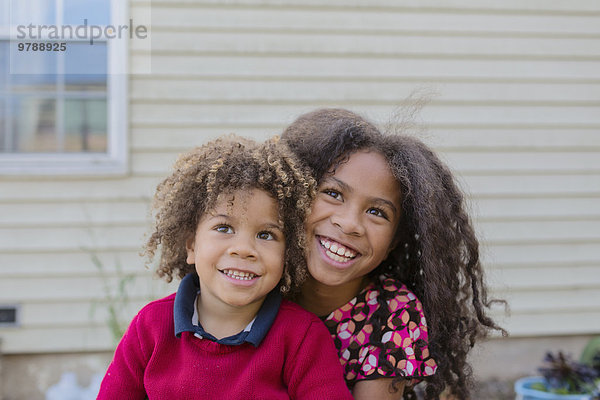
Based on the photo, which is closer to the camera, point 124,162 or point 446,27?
point 124,162

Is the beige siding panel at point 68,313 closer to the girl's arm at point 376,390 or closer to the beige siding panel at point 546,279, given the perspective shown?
the beige siding panel at point 546,279

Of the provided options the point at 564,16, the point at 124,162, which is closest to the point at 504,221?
the point at 564,16

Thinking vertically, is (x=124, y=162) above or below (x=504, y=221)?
above

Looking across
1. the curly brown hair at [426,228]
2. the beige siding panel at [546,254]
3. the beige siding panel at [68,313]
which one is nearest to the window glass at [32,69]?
the beige siding panel at [68,313]

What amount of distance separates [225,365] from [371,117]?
302 cm

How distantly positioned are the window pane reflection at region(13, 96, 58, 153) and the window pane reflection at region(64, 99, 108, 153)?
0.10 m

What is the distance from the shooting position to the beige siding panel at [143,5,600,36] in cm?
463

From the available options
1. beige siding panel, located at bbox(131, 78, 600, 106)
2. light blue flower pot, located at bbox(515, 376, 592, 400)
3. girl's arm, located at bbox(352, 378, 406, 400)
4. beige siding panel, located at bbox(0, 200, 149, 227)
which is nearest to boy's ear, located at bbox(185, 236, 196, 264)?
girl's arm, located at bbox(352, 378, 406, 400)

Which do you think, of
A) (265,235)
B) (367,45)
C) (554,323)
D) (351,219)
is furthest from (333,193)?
(554,323)

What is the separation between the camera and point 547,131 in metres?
5.03

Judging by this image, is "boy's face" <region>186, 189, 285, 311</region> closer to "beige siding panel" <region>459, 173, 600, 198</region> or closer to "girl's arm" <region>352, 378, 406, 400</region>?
"girl's arm" <region>352, 378, 406, 400</region>

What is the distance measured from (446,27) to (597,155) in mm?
1464

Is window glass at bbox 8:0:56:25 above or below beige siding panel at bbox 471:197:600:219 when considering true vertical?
above

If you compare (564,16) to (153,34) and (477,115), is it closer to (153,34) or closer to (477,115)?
(477,115)
